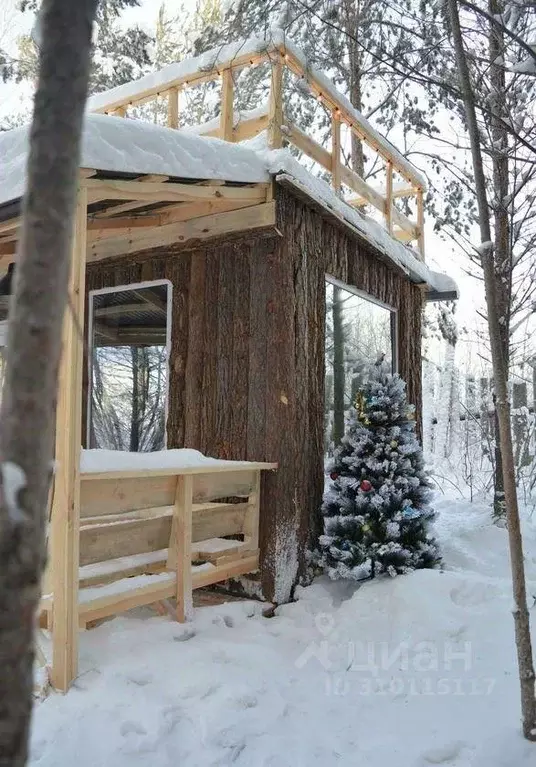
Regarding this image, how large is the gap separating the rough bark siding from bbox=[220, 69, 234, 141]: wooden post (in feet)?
2.26

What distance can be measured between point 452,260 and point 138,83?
4.29 m

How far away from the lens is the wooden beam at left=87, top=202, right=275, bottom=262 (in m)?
4.96

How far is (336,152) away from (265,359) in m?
2.16

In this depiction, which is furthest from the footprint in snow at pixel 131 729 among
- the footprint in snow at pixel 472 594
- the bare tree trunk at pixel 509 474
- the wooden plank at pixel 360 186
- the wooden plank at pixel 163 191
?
the wooden plank at pixel 360 186

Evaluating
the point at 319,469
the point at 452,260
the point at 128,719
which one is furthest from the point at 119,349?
the point at 452,260

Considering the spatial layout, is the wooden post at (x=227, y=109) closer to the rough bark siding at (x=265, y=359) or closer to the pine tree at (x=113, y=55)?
the rough bark siding at (x=265, y=359)

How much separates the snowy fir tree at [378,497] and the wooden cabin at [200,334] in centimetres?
26

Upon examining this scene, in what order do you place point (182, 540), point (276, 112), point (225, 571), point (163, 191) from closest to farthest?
point (163, 191), point (182, 540), point (225, 571), point (276, 112)

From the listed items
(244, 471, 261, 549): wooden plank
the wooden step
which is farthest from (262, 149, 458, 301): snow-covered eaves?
the wooden step

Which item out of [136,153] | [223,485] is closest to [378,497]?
[223,485]

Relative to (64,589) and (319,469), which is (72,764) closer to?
(64,589)

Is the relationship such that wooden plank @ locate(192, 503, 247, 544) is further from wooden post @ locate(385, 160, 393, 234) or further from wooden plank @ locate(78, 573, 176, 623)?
wooden post @ locate(385, 160, 393, 234)

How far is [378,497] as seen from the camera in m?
5.00

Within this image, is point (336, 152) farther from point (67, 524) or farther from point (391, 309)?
point (67, 524)
